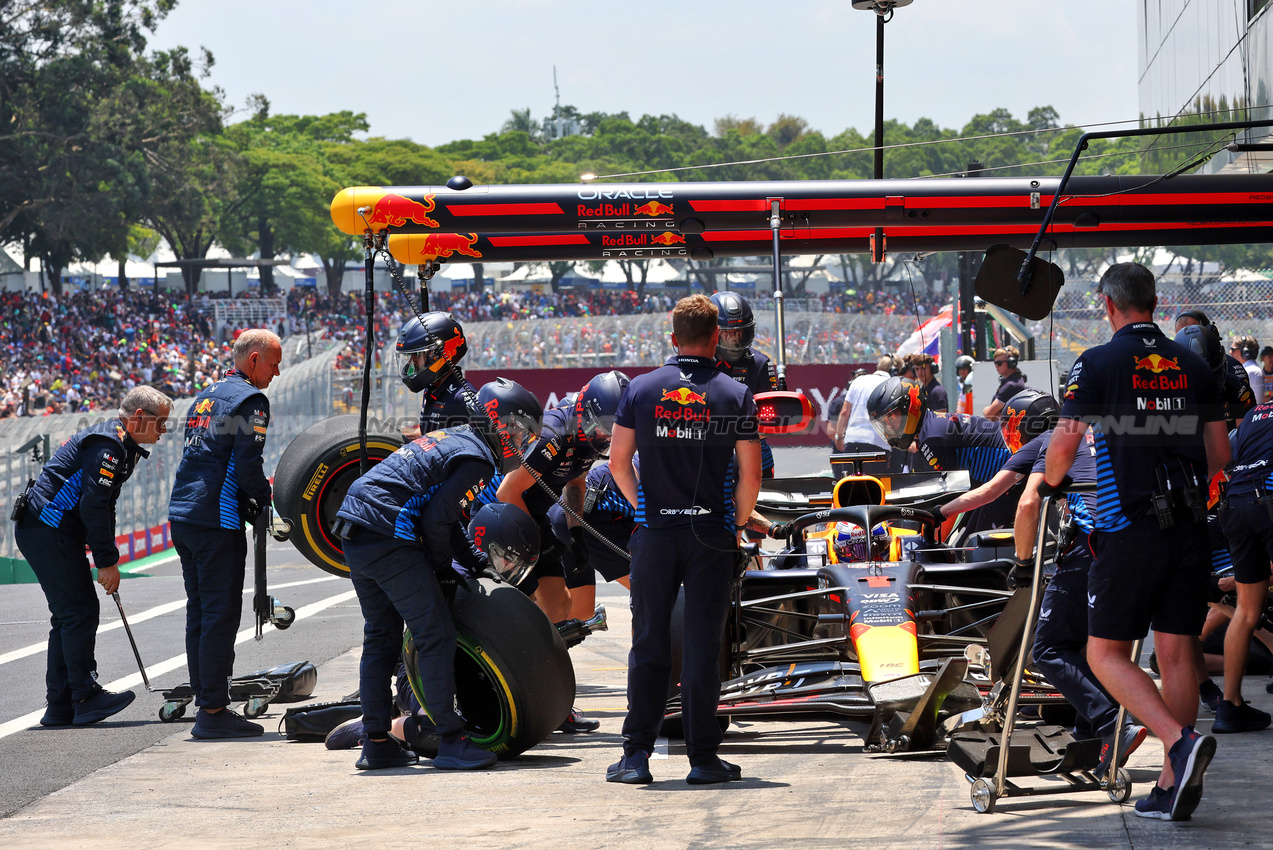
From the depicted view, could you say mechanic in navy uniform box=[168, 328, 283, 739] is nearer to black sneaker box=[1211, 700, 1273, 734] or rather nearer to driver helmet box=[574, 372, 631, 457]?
driver helmet box=[574, 372, 631, 457]

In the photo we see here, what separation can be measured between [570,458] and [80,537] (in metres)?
2.83

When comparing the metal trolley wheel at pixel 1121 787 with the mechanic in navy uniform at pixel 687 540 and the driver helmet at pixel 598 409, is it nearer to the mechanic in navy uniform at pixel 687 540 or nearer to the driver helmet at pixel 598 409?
the mechanic in navy uniform at pixel 687 540

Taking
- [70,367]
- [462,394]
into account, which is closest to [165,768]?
[462,394]

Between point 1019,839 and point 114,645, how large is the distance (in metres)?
7.61

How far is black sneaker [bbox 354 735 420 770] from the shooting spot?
17.6 ft

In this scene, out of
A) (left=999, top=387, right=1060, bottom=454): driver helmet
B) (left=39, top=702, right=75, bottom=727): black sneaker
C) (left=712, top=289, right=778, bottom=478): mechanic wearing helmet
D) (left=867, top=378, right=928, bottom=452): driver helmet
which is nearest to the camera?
(left=999, top=387, right=1060, bottom=454): driver helmet

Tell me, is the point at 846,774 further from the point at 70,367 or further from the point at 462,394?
the point at 70,367

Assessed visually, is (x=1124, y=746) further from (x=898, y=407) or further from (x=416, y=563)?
(x=898, y=407)

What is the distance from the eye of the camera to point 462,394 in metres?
5.76

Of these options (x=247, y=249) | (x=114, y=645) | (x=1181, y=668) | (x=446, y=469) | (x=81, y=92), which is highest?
(x=81, y=92)

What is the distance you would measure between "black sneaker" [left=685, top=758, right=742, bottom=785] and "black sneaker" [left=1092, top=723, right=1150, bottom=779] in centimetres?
130

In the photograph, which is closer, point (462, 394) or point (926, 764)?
point (926, 764)

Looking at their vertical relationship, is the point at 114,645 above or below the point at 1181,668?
below

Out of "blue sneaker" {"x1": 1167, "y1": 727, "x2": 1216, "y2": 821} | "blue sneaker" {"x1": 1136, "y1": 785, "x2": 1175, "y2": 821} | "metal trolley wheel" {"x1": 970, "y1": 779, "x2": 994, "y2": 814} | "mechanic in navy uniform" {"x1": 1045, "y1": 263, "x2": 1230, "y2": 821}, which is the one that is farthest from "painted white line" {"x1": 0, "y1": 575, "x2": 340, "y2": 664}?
"blue sneaker" {"x1": 1167, "y1": 727, "x2": 1216, "y2": 821}
